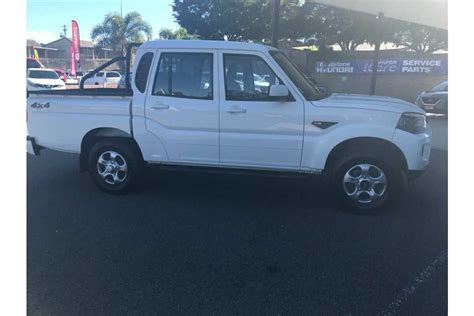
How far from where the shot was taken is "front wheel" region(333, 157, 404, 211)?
4.53m

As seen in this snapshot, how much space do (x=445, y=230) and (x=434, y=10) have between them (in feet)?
30.0

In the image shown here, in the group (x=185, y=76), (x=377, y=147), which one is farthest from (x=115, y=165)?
(x=377, y=147)

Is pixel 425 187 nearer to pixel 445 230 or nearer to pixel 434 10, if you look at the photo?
pixel 445 230

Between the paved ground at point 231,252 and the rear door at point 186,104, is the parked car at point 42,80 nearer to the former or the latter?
the paved ground at point 231,252

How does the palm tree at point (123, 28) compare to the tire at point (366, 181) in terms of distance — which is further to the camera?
the palm tree at point (123, 28)

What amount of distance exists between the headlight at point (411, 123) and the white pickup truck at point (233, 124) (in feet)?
0.04

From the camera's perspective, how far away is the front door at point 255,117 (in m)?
4.64

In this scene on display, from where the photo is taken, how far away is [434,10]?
1105 cm

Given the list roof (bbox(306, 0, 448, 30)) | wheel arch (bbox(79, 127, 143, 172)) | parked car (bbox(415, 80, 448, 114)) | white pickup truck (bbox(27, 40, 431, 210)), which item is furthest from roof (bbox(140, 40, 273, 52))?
parked car (bbox(415, 80, 448, 114))

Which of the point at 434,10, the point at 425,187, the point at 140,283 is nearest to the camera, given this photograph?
the point at 140,283

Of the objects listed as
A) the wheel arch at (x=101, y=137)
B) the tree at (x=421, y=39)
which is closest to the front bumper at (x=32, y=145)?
the wheel arch at (x=101, y=137)

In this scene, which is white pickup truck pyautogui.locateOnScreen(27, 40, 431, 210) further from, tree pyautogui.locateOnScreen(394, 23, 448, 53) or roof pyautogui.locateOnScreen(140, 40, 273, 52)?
tree pyautogui.locateOnScreen(394, 23, 448, 53)

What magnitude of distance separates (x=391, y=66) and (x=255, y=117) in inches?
695

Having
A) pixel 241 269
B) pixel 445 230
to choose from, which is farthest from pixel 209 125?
pixel 445 230
